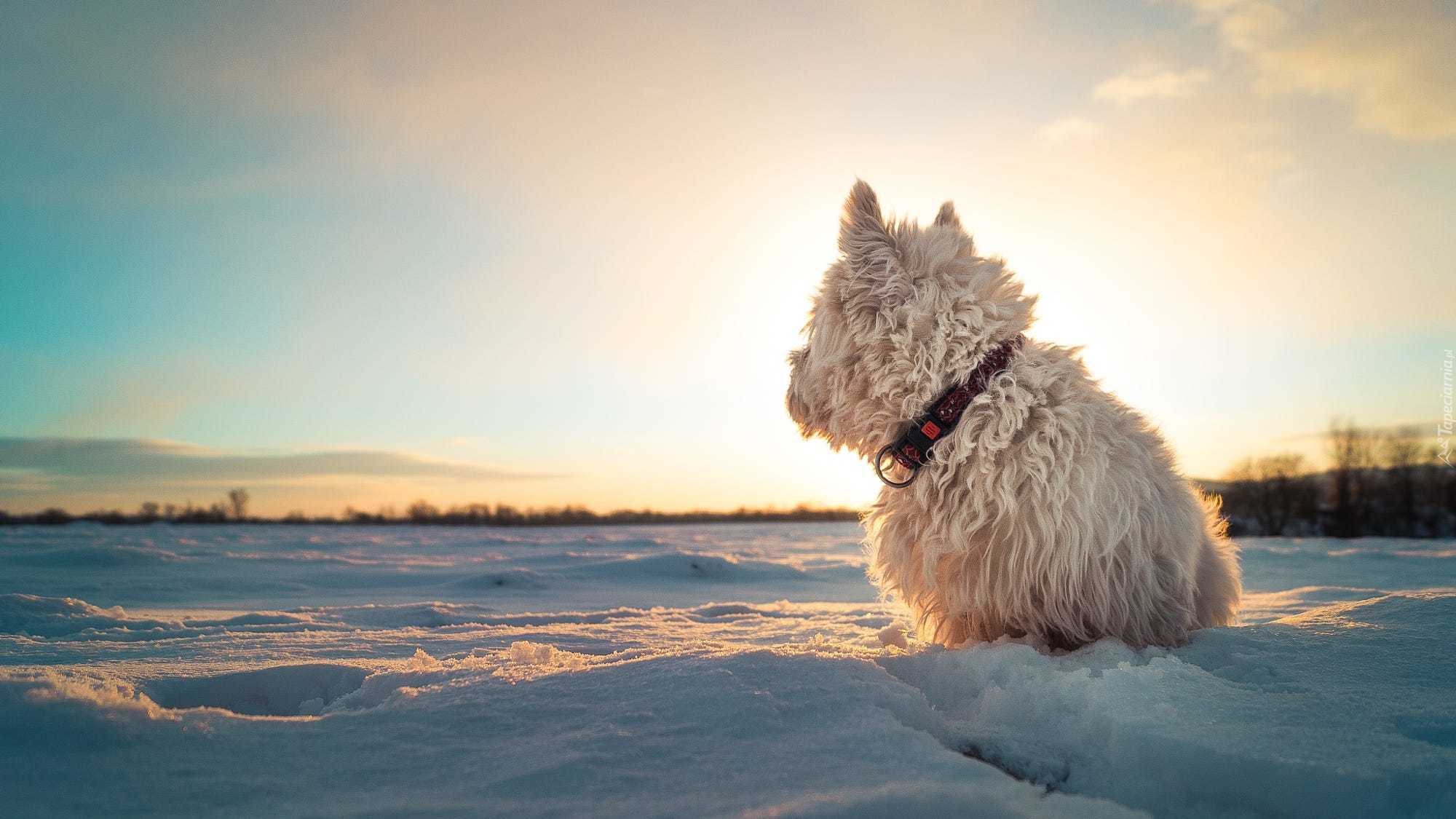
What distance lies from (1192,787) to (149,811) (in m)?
2.09

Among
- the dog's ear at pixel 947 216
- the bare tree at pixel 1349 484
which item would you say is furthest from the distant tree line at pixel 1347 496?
the dog's ear at pixel 947 216

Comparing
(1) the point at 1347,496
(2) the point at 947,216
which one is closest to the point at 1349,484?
(1) the point at 1347,496

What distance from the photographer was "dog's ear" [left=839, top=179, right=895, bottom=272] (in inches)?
124

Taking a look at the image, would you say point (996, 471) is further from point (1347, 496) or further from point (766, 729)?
point (1347, 496)

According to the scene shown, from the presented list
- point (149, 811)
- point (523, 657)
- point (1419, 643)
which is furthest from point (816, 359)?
point (149, 811)

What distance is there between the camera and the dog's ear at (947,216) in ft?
11.5

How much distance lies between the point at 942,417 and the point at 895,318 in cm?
48

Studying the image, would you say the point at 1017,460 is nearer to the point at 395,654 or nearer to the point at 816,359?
the point at 816,359

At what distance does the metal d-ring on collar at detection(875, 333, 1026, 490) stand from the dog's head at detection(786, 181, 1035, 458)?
41mm

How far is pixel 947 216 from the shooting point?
3523mm

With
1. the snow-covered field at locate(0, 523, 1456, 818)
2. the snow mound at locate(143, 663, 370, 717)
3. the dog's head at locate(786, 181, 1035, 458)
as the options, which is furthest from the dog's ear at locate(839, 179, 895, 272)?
the snow mound at locate(143, 663, 370, 717)

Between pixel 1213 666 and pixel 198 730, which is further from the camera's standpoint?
pixel 1213 666

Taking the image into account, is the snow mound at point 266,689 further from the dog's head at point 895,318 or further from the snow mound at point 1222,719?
the dog's head at point 895,318

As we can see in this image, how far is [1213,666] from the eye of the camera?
2.45 meters
